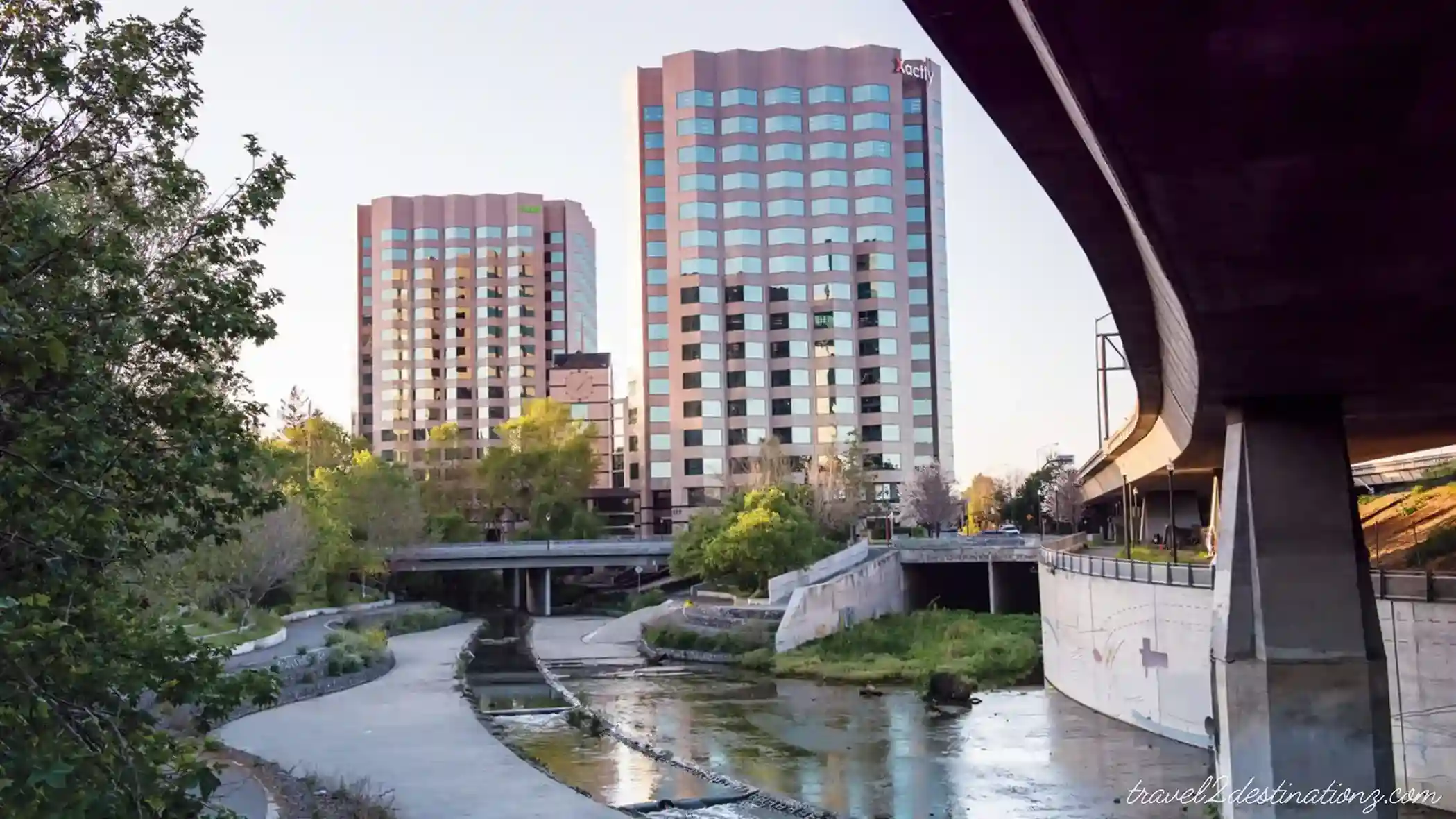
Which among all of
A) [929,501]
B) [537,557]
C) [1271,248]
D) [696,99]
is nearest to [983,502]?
[929,501]

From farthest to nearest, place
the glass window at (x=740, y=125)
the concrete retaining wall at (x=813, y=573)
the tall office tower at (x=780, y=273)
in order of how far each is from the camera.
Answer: the glass window at (x=740, y=125) → the tall office tower at (x=780, y=273) → the concrete retaining wall at (x=813, y=573)

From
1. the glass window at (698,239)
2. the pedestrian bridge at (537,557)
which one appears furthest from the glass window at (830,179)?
the pedestrian bridge at (537,557)

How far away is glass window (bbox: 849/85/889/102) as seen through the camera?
324 feet

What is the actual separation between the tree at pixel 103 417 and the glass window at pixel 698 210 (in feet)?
284

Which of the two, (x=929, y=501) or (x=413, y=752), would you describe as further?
(x=929, y=501)

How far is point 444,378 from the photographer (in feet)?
450

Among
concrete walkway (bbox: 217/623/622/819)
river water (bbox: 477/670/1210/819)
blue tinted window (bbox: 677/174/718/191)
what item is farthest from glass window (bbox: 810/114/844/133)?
concrete walkway (bbox: 217/623/622/819)

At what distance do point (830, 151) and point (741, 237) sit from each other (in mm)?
9743

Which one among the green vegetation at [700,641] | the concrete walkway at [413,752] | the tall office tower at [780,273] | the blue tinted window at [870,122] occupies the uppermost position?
the blue tinted window at [870,122]

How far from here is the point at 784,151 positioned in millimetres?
98688

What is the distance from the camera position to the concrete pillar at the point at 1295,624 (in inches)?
664

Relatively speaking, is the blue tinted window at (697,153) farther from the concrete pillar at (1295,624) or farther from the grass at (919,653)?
the concrete pillar at (1295,624)

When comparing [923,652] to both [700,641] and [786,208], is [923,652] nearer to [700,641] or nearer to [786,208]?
[700,641]

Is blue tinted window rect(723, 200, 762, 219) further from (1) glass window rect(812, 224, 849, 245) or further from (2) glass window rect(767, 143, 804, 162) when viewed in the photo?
(1) glass window rect(812, 224, 849, 245)
